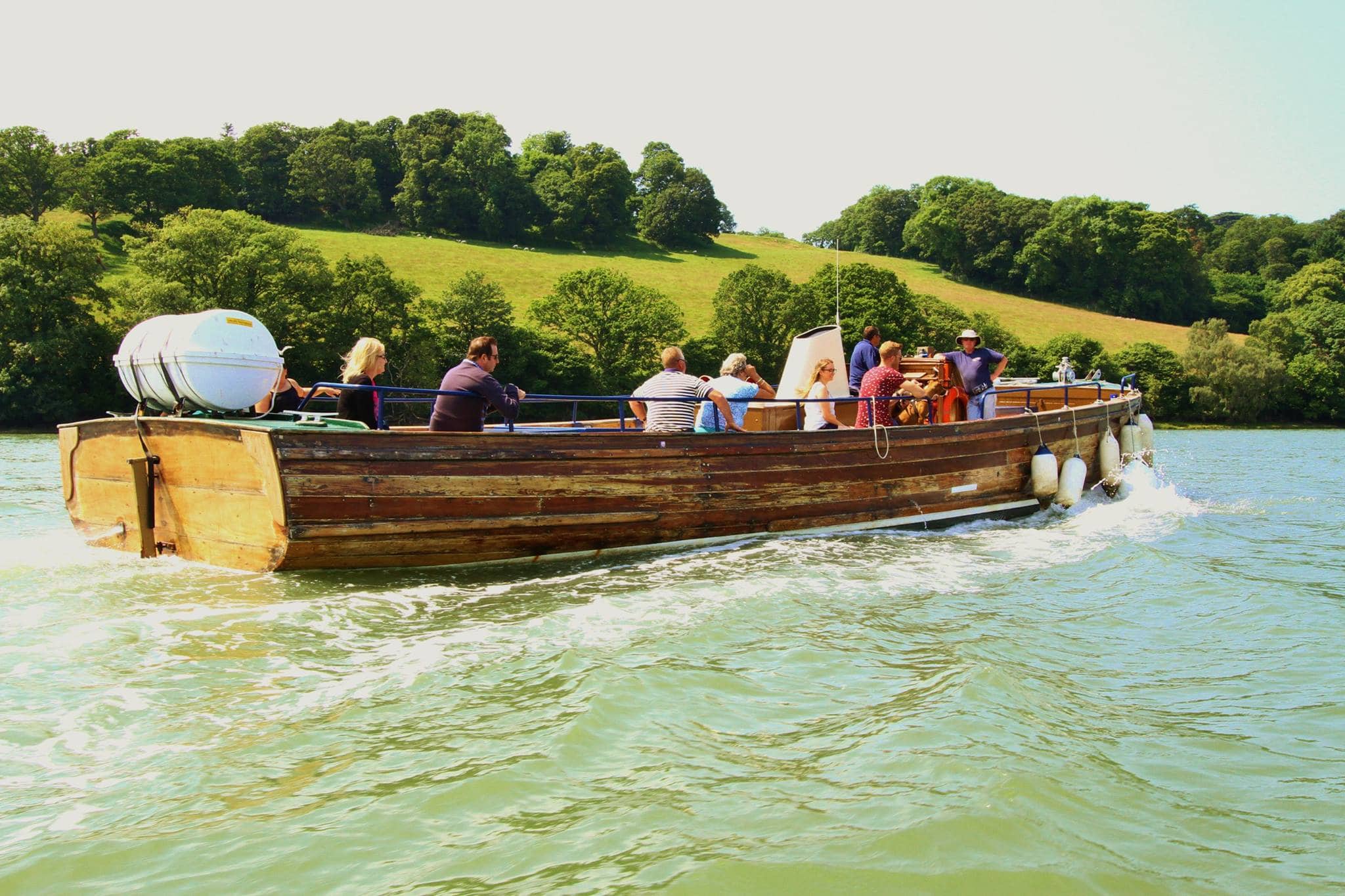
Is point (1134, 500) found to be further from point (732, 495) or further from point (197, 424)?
point (197, 424)

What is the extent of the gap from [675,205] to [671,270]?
1541cm

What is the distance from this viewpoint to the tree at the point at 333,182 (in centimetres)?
8762

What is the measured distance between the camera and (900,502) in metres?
12.4

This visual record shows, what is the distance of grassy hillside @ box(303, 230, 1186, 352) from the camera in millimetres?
68625

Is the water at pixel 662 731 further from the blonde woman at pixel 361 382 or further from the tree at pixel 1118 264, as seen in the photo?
the tree at pixel 1118 264

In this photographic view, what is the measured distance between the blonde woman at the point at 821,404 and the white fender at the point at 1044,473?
10.4 feet

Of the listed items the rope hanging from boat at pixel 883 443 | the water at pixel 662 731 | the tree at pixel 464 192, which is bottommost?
the water at pixel 662 731

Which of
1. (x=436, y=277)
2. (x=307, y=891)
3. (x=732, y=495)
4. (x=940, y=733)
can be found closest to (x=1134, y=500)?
(x=732, y=495)

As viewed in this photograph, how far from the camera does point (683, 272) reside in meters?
79.6

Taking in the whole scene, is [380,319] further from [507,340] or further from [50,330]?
[50,330]

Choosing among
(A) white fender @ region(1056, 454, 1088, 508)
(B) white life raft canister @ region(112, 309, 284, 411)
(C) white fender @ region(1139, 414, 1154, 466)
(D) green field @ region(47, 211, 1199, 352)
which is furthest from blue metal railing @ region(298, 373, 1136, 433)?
(D) green field @ region(47, 211, 1199, 352)

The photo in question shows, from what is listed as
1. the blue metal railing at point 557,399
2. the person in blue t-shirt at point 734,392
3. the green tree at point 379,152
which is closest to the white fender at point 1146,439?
the blue metal railing at point 557,399

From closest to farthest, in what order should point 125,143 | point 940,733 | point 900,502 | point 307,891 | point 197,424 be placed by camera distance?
point 307,891, point 940,733, point 197,424, point 900,502, point 125,143

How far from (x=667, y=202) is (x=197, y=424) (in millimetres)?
88211
